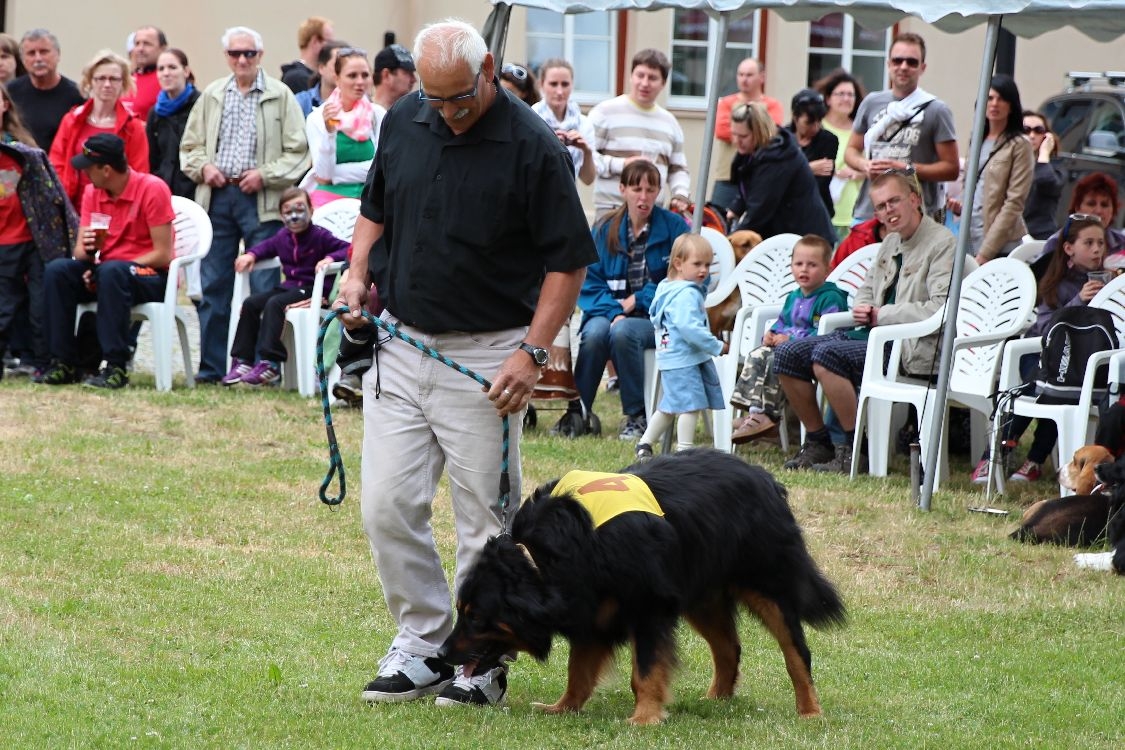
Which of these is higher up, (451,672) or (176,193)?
(176,193)

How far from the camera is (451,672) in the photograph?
497 cm

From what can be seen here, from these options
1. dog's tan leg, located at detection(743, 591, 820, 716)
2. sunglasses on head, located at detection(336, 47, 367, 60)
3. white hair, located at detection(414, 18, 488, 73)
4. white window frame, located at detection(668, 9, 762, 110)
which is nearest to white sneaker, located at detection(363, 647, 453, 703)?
dog's tan leg, located at detection(743, 591, 820, 716)

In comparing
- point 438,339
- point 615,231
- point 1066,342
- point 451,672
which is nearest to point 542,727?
point 451,672

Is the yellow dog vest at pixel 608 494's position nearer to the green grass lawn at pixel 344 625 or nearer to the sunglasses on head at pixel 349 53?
the green grass lawn at pixel 344 625

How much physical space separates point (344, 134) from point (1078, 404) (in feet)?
18.5

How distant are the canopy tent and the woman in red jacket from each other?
4.14 meters

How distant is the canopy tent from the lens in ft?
23.6

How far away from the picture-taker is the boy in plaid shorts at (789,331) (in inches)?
367

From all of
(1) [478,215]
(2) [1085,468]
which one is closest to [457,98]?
(1) [478,215]

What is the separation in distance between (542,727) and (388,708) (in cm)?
50

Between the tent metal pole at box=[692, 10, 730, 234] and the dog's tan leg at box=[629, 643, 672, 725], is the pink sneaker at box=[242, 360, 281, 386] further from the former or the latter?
the dog's tan leg at box=[629, 643, 672, 725]

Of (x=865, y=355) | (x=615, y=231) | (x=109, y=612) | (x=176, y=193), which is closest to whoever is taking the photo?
(x=109, y=612)

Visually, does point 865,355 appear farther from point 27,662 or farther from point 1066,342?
point 27,662

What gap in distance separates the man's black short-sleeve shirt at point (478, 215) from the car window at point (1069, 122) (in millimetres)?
12596
